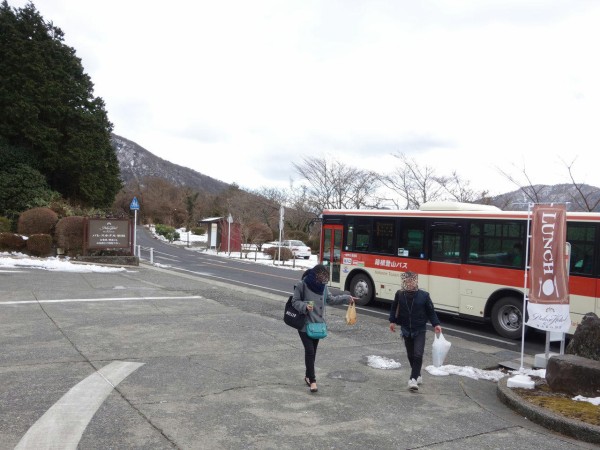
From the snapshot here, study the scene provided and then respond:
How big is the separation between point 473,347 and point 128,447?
23.1ft

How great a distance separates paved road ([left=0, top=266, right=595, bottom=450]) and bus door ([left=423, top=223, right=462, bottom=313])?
1700mm

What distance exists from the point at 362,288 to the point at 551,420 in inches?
342

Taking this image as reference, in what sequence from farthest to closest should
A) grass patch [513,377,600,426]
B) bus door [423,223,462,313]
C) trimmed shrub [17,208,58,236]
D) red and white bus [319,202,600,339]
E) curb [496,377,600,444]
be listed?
1. trimmed shrub [17,208,58,236]
2. bus door [423,223,462,313]
3. red and white bus [319,202,600,339]
4. grass patch [513,377,600,426]
5. curb [496,377,600,444]

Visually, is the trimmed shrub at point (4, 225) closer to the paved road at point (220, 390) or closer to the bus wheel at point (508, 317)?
the paved road at point (220, 390)

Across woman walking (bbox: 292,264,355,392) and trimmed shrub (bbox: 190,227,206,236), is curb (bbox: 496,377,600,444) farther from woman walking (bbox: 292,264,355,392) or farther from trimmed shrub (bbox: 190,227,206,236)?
trimmed shrub (bbox: 190,227,206,236)

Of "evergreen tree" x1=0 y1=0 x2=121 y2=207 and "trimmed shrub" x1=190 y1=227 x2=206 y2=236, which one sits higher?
"evergreen tree" x1=0 y1=0 x2=121 y2=207

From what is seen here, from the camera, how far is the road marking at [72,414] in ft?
13.6

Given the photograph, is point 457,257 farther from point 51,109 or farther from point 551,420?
point 51,109

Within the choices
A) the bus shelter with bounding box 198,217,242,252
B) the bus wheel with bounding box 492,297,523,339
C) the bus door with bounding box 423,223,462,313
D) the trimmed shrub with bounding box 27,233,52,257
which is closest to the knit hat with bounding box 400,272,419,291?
the bus wheel with bounding box 492,297,523,339

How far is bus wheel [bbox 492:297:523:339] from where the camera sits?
10.2 m

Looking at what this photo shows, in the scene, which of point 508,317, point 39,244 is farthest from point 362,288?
point 39,244

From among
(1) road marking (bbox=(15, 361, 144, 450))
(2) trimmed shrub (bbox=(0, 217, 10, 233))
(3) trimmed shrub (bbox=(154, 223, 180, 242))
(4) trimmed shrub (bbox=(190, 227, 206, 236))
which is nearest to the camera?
(1) road marking (bbox=(15, 361, 144, 450))

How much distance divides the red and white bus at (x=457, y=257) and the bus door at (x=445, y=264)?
23 millimetres

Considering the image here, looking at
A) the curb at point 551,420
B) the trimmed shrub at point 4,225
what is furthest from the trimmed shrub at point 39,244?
the curb at point 551,420
